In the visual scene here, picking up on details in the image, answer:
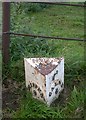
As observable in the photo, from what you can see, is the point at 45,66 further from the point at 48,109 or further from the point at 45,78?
the point at 48,109

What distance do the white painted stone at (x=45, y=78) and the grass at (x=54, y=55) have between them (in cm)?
8

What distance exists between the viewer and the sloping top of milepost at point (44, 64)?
3.72 meters

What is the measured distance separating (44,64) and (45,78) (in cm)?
25

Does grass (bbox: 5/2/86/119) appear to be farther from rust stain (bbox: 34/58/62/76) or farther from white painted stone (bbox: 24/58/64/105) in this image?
rust stain (bbox: 34/58/62/76)

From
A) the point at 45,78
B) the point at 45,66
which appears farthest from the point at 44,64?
the point at 45,78

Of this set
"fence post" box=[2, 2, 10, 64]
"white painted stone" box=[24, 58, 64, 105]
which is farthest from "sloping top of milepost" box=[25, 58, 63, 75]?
"fence post" box=[2, 2, 10, 64]

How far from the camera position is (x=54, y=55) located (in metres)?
4.54

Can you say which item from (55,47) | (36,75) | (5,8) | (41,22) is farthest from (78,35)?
(36,75)

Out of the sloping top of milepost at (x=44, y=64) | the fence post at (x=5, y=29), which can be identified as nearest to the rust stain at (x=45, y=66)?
the sloping top of milepost at (x=44, y=64)

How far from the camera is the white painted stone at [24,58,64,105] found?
3678 millimetres

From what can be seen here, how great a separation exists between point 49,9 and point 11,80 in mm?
4106

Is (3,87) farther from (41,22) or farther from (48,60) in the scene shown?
(41,22)

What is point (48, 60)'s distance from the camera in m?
3.91

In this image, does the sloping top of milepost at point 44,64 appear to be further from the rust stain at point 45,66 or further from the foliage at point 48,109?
the foliage at point 48,109
